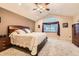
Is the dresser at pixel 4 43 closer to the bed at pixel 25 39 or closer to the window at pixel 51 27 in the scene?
the bed at pixel 25 39

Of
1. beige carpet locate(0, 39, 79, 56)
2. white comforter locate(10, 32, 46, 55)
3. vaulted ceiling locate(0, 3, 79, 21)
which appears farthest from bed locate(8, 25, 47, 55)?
vaulted ceiling locate(0, 3, 79, 21)

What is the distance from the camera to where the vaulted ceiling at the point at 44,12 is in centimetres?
207

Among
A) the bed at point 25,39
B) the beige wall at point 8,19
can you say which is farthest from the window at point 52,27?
the beige wall at point 8,19

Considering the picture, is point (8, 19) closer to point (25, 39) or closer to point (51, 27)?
point (25, 39)

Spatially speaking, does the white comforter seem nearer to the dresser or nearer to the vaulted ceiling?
the dresser

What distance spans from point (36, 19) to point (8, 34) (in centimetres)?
77

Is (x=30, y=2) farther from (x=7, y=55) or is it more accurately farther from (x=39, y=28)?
(x=7, y=55)

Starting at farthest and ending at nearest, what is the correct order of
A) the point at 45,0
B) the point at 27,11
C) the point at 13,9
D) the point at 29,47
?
the point at 29,47 < the point at 27,11 < the point at 13,9 < the point at 45,0

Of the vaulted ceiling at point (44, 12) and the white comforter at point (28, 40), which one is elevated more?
the vaulted ceiling at point (44, 12)

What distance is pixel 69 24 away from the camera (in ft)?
7.63

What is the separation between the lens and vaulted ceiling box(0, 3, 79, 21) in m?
2.07

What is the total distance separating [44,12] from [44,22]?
0.80 ft

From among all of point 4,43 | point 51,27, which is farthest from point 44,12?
point 4,43

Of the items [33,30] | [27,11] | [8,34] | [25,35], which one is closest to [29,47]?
[25,35]
